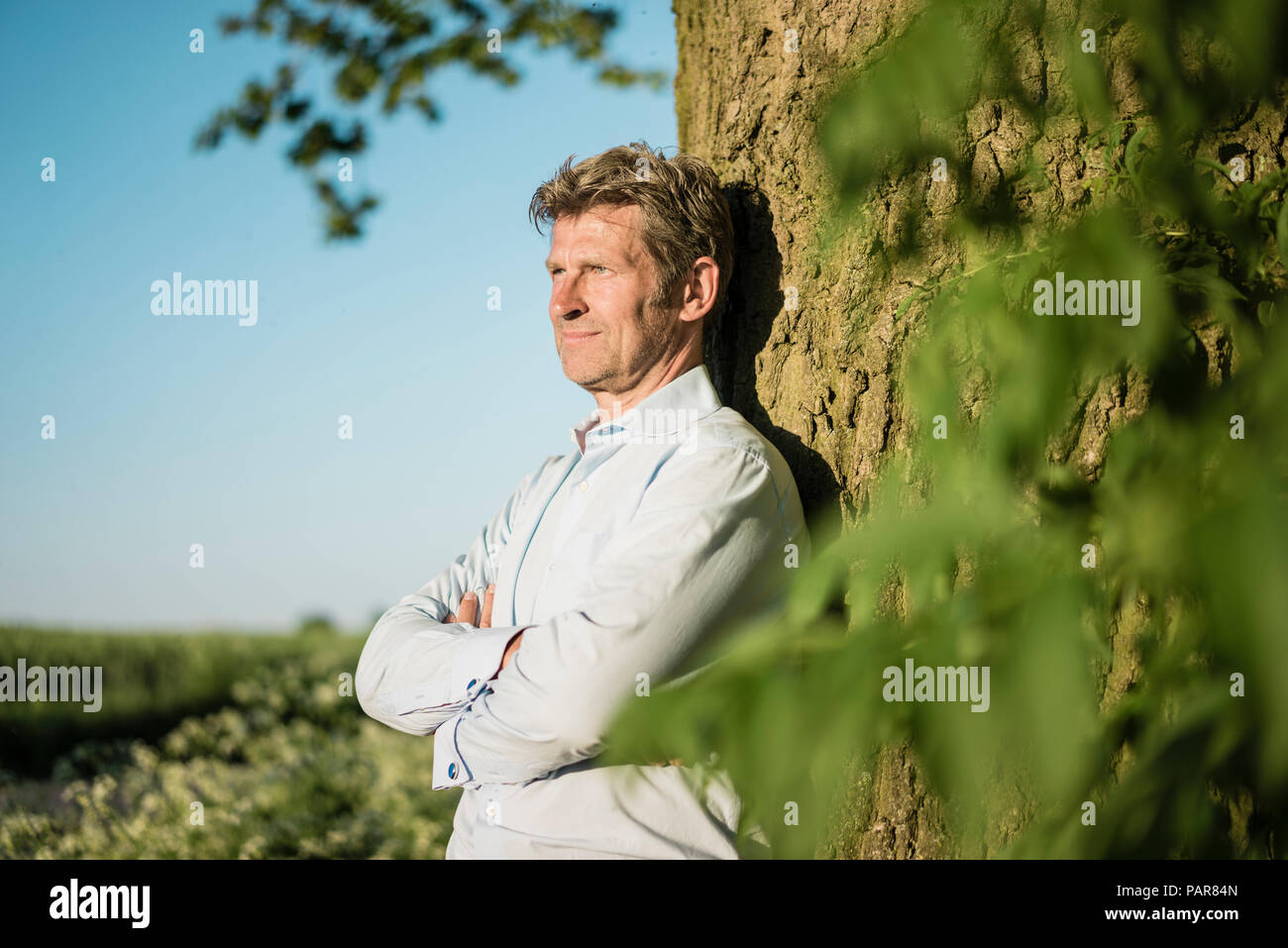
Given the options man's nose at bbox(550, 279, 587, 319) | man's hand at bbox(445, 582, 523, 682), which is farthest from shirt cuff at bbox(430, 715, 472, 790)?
man's nose at bbox(550, 279, 587, 319)

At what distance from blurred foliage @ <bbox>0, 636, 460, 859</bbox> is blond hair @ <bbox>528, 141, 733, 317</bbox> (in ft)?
12.7

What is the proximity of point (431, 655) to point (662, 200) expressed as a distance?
1192mm

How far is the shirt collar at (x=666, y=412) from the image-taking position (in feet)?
7.80

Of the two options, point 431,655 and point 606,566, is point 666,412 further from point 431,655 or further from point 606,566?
point 431,655

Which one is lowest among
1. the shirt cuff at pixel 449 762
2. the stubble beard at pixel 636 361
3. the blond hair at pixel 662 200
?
the shirt cuff at pixel 449 762

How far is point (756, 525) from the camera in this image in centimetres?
208

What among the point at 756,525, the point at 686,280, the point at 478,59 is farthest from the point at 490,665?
the point at 478,59

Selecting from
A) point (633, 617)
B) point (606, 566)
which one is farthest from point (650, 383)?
point (633, 617)

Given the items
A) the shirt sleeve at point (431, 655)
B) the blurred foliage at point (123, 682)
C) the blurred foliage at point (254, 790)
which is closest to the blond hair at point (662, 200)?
the shirt sleeve at point (431, 655)

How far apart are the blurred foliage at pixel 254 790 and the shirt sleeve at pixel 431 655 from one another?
3199mm

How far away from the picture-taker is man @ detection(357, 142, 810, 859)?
1.93 meters

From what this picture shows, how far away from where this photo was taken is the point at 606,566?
2.00 metres

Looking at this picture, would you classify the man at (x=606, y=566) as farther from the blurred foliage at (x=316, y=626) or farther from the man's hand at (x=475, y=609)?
the blurred foliage at (x=316, y=626)
